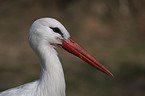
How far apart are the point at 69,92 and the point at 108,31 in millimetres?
4646

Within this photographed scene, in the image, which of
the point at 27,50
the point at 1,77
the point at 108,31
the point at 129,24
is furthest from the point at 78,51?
the point at 129,24

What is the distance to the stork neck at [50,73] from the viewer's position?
2707mm

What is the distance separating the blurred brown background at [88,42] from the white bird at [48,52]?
355 cm

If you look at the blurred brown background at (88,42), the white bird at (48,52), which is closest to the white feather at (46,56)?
the white bird at (48,52)

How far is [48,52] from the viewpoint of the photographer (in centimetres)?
271

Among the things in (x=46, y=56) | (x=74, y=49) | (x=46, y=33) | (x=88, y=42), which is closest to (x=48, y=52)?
(x=46, y=56)

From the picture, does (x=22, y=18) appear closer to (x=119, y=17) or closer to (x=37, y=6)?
(x=37, y=6)

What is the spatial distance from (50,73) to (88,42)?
6.95 m

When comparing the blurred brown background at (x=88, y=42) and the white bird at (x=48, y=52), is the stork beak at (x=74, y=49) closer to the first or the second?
the white bird at (x=48, y=52)

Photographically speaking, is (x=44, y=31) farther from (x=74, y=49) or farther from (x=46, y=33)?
(x=74, y=49)

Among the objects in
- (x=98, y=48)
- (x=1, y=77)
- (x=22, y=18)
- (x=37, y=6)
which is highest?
(x=37, y=6)

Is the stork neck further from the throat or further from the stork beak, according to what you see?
the stork beak

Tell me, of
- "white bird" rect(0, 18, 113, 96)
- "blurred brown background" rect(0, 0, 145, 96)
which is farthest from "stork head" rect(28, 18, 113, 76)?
"blurred brown background" rect(0, 0, 145, 96)

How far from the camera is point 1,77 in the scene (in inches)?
→ 279
